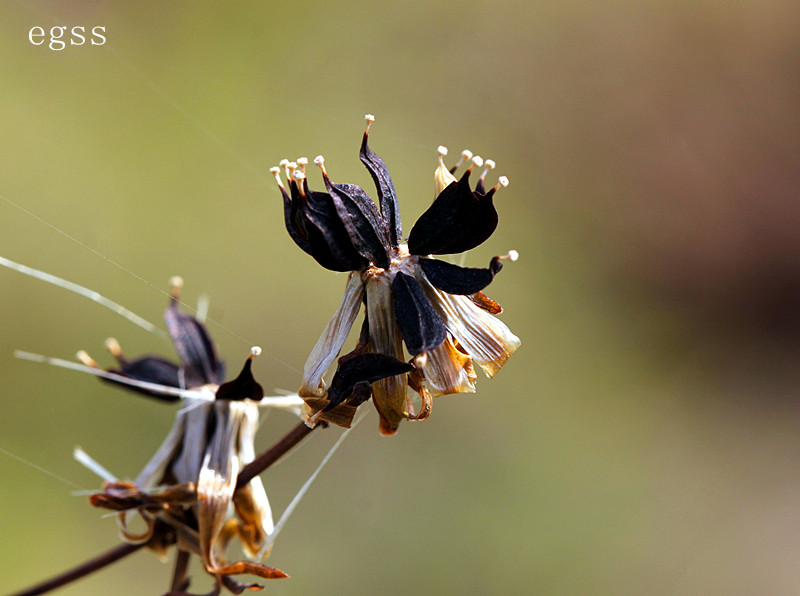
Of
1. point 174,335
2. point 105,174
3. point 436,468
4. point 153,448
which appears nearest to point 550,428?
point 436,468

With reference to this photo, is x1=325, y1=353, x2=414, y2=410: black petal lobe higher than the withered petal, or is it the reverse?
x1=325, y1=353, x2=414, y2=410: black petal lobe

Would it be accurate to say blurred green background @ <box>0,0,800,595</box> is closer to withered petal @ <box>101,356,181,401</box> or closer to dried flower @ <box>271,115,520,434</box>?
withered petal @ <box>101,356,181,401</box>

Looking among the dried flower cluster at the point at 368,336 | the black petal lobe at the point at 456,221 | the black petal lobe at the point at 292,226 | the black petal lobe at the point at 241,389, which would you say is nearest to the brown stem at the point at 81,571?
the dried flower cluster at the point at 368,336

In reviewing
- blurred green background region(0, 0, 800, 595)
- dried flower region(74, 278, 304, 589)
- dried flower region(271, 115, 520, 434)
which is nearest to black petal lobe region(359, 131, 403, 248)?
dried flower region(271, 115, 520, 434)

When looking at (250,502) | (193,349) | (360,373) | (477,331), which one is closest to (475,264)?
(193,349)

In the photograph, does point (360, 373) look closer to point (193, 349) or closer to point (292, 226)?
point (292, 226)

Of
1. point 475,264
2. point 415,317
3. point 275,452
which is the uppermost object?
Result: point 475,264
